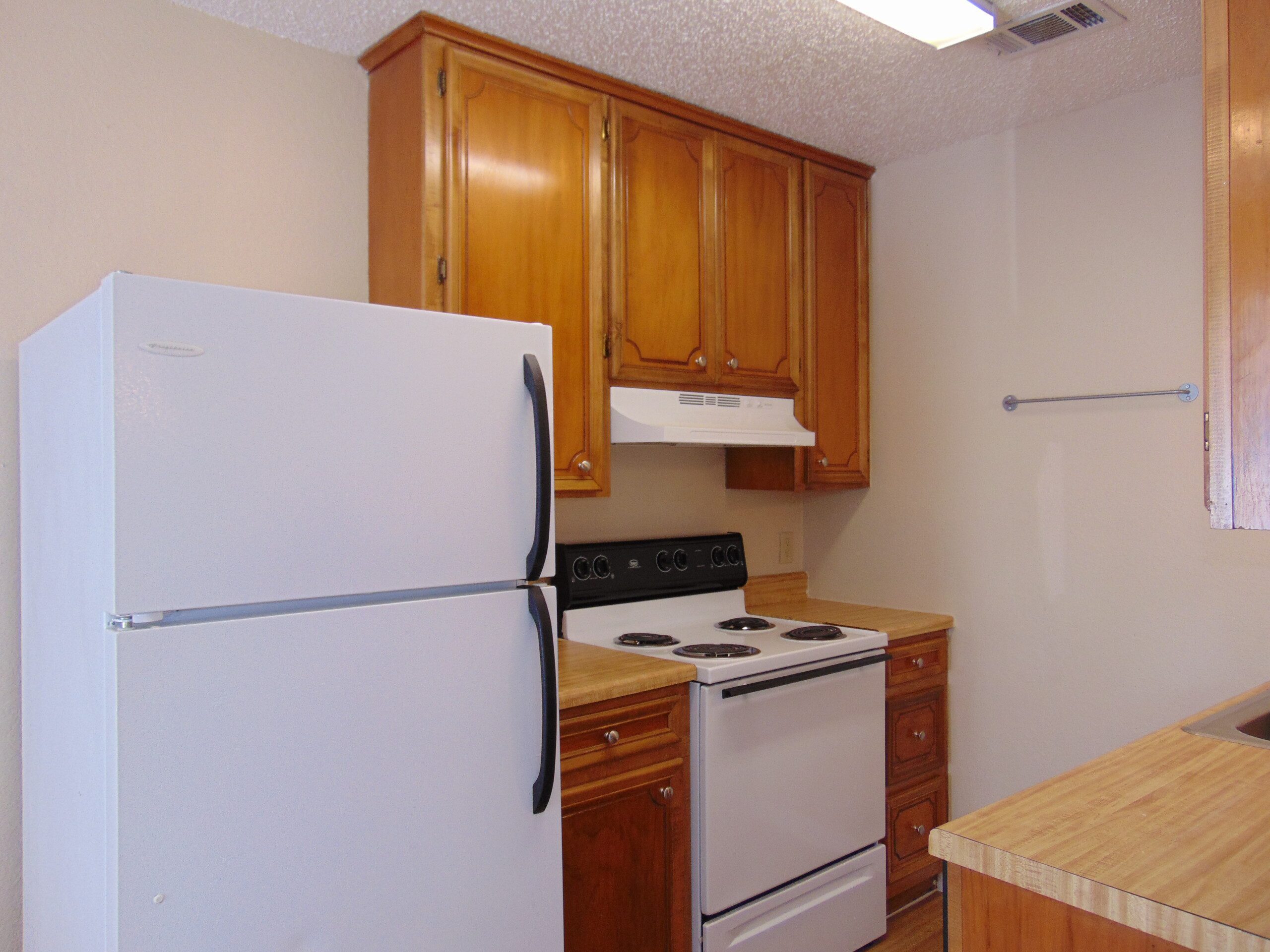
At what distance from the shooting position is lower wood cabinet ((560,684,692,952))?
1887mm

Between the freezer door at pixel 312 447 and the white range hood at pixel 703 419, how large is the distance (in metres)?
0.72

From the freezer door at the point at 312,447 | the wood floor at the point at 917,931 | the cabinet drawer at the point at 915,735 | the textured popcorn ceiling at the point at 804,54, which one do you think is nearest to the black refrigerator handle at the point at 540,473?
the freezer door at the point at 312,447

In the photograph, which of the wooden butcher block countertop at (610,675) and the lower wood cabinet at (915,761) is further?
the lower wood cabinet at (915,761)

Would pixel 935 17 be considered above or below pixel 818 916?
above

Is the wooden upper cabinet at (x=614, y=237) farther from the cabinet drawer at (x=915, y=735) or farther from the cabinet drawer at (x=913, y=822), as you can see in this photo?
the cabinet drawer at (x=913, y=822)

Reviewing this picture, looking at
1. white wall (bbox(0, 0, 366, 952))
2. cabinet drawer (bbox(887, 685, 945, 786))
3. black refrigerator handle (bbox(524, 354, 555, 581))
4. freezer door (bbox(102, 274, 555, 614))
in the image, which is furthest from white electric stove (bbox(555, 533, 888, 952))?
white wall (bbox(0, 0, 366, 952))

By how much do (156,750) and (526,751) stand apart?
59 cm

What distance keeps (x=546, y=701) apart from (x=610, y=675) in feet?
1.51

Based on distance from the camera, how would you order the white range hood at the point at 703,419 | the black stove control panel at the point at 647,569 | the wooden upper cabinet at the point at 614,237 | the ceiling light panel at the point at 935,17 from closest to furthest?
the ceiling light panel at the point at 935,17 → the wooden upper cabinet at the point at 614,237 → the white range hood at the point at 703,419 → the black stove control panel at the point at 647,569

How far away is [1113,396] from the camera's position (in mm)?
2496

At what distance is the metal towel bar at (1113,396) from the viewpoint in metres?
2.37

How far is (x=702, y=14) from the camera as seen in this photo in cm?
202

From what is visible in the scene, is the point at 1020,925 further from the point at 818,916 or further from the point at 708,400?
the point at 708,400

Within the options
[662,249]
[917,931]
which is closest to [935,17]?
[662,249]
